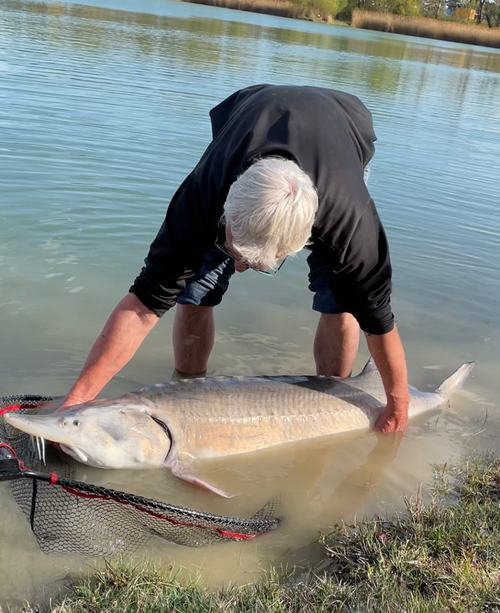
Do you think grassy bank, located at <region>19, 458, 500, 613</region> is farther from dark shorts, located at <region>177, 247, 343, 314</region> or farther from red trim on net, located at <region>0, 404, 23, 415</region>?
dark shorts, located at <region>177, 247, 343, 314</region>

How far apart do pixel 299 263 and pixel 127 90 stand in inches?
377

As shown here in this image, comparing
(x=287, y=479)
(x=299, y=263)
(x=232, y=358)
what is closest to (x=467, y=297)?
(x=299, y=263)

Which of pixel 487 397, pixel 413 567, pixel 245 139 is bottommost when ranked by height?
pixel 487 397

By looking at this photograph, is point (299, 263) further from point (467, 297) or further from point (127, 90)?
point (127, 90)

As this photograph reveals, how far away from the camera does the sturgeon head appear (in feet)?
11.4

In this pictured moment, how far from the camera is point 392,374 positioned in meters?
4.05

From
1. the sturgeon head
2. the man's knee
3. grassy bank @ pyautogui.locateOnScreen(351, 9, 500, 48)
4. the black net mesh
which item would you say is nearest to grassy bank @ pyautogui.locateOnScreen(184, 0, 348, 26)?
grassy bank @ pyautogui.locateOnScreen(351, 9, 500, 48)

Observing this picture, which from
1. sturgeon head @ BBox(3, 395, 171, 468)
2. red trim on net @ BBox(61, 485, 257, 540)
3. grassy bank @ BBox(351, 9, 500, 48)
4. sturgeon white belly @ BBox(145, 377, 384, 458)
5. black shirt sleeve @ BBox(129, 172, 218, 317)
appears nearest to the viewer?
red trim on net @ BBox(61, 485, 257, 540)

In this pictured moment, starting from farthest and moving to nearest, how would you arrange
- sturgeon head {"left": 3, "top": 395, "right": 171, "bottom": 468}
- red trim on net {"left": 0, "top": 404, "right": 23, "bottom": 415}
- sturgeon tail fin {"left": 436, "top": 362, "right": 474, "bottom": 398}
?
1. sturgeon tail fin {"left": 436, "top": 362, "right": 474, "bottom": 398}
2. red trim on net {"left": 0, "top": 404, "right": 23, "bottom": 415}
3. sturgeon head {"left": 3, "top": 395, "right": 171, "bottom": 468}

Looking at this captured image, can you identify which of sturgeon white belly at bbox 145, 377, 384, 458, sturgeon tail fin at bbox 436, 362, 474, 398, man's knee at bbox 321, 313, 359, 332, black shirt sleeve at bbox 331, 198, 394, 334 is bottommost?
sturgeon tail fin at bbox 436, 362, 474, 398

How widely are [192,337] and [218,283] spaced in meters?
0.58

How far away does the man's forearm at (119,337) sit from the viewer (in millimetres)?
3602

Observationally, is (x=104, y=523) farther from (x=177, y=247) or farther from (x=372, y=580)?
(x=177, y=247)

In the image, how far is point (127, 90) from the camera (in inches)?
596
